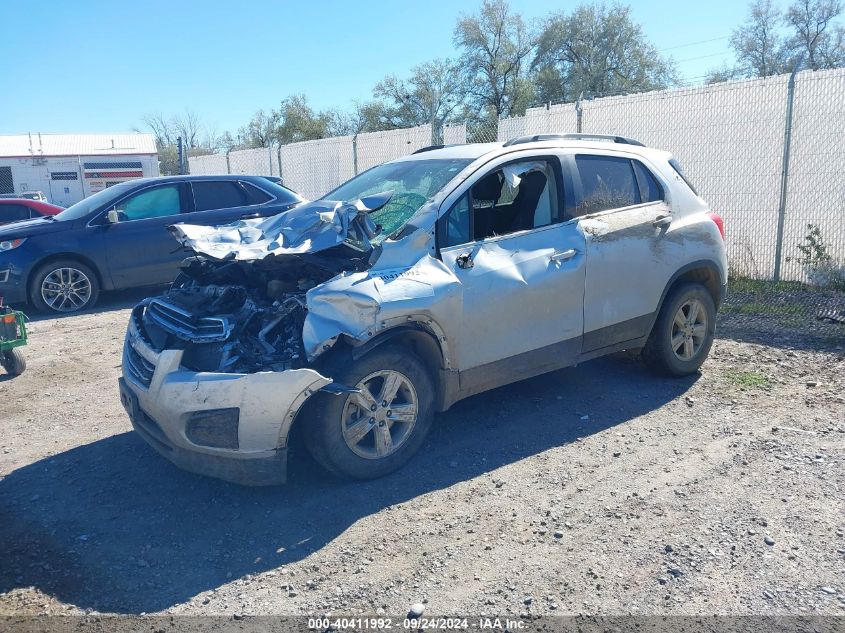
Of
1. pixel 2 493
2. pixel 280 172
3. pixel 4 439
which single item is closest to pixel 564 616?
pixel 2 493

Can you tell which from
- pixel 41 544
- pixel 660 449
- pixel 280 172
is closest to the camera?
pixel 41 544

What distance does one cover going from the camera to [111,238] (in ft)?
31.4

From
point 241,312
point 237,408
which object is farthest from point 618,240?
point 237,408

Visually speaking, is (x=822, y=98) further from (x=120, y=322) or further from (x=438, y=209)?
(x=120, y=322)

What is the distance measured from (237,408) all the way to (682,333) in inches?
148

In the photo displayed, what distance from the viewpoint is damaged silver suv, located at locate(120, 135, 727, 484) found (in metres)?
3.96

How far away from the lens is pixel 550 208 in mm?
5156

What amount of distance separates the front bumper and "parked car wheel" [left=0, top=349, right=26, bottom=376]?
3.32 m

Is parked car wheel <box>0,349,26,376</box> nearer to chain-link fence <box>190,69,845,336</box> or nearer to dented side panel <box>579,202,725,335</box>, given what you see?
dented side panel <box>579,202,725,335</box>

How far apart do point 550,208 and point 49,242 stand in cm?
704

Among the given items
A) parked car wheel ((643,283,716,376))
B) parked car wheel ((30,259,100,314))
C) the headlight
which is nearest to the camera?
parked car wheel ((643,283,716,376))

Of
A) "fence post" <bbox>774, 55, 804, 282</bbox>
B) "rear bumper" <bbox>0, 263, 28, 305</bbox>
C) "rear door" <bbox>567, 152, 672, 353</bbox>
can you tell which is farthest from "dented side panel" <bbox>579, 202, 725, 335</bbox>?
"rear bumper" <bbox>0, 263, 28, 305</bbox>

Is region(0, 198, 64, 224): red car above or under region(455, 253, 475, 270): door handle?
above

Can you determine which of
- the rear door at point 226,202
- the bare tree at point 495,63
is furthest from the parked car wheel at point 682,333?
the bare tree at point 495,63
